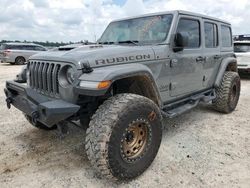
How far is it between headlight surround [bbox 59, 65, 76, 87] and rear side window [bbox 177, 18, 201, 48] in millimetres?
2075

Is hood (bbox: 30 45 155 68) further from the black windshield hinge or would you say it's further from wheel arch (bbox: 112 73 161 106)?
wheel arch (bbox: 112 73 161 106)

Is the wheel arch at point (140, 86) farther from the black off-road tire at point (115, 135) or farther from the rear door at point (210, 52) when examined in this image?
the rear door at point (210, 52)

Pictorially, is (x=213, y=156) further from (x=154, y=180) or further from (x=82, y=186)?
(x=82, y=186)

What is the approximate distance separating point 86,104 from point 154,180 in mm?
1266

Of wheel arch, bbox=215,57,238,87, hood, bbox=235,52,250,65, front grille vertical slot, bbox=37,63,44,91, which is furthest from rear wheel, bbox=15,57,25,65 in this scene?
front grille vertical slot, bbox=37,63,44,91

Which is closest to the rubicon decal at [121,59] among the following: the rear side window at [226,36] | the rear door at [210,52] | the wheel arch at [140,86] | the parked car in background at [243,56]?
the wheel arch at [140,86]

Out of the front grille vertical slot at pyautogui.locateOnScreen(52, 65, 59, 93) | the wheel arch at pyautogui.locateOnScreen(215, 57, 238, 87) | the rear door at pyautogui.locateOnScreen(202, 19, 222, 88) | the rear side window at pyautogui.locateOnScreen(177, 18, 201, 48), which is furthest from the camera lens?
the wheel arch at pyautogui.locateOnScreen(215, 57, 238, 87)

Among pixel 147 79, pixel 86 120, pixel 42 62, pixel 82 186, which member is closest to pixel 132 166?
pixel 82 186

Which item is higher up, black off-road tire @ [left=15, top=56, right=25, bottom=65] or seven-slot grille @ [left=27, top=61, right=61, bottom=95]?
seven-slot grille @ [left=27, top=61, right=61, bottom=95]

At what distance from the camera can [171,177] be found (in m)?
3.33

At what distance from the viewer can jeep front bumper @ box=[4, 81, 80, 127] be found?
2.89 meters

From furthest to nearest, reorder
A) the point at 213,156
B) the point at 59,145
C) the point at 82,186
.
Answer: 1. the point at 59,145
2. the point at 213,156
3. the point at 82,186

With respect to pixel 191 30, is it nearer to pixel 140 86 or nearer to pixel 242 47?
pixel 140 86

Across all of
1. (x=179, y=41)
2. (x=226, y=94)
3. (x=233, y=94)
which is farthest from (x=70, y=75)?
(x=233, y=94)
